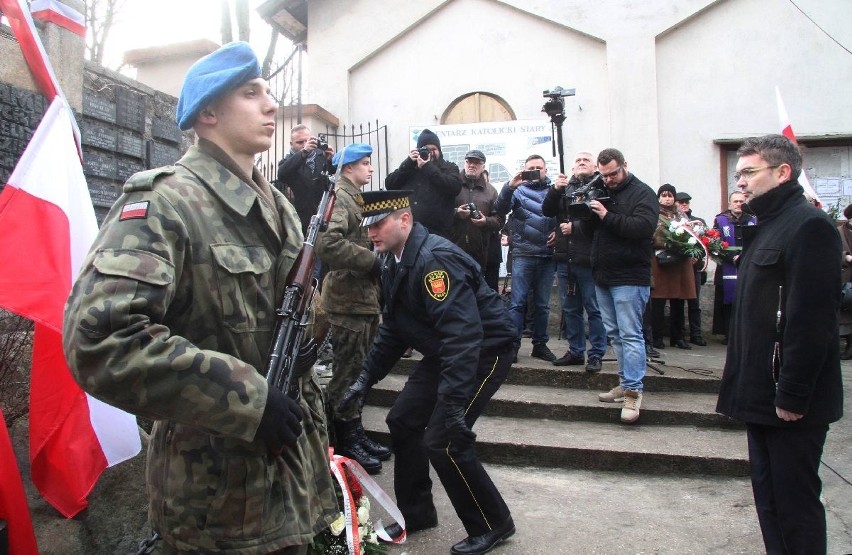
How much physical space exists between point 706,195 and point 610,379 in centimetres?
454

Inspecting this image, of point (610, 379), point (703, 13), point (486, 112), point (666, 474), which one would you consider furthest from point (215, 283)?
point (703, 13)

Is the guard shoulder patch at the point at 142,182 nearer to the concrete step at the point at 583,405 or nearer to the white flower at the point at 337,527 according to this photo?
the white flower at the point at 337,527

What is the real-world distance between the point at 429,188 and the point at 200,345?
15.4 ft

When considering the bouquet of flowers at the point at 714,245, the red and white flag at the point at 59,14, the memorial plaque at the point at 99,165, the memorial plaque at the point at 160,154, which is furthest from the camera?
the bouquet of flowers at the point at 714,245

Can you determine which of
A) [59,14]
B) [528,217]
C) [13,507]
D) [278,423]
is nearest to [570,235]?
[528,217]

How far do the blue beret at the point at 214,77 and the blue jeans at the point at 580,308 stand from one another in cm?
488

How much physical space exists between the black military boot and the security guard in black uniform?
934 millimetres

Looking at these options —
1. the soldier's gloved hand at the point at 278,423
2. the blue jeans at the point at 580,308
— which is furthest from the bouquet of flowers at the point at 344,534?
the blue jeans at the point at 580,308

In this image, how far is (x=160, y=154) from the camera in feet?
17.3

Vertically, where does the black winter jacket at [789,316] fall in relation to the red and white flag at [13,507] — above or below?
above

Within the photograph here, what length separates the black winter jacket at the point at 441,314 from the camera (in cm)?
352

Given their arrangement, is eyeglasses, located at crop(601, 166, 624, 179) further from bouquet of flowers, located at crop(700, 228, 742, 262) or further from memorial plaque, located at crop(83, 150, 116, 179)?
memorial plaque, located at crop(83, 150, 116, 179)

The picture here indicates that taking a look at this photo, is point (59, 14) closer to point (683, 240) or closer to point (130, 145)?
point (130, 145)

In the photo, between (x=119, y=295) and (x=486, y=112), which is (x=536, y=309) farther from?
(x=119, y=295)
